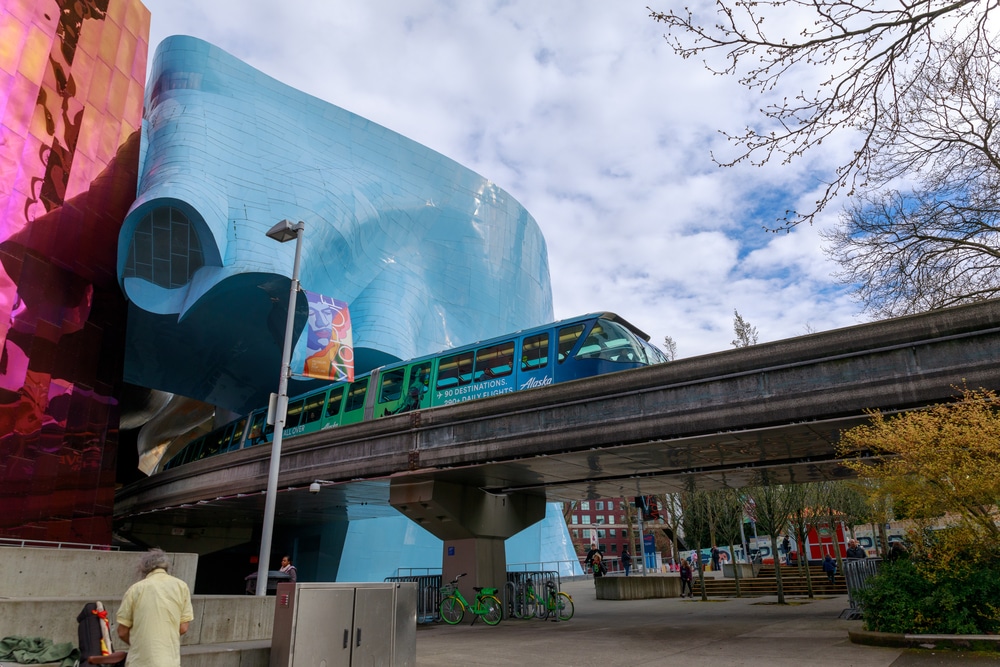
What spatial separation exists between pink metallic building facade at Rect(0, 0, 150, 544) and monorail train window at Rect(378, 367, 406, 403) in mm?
12741

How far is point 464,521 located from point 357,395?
7461 millimetres

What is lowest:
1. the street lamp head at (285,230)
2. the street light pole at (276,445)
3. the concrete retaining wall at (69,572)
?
the concrete retaining wall at (69,572)

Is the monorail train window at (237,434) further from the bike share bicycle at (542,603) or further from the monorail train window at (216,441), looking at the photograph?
the bike share bicycle at (542,603)

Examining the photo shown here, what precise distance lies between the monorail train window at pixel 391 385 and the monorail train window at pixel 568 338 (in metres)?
7.09

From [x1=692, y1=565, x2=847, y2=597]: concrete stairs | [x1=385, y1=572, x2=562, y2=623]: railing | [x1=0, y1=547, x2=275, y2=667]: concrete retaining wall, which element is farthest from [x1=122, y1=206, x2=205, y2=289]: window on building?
[x1=692, y1=565, x2=847, y2=597]: concrete stairs

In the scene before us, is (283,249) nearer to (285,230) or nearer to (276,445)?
(285,230)

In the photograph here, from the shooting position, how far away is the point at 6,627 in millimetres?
7527

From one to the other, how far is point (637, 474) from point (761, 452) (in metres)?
4.35

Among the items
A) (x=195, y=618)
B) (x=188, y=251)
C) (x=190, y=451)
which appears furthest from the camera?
(x=190, y=451)

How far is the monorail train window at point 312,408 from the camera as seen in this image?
1074 inches

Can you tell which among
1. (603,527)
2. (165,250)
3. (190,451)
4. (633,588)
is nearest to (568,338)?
(633,588)

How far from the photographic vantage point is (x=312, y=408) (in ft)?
91.6

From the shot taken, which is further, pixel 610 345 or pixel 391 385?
pixel 391 385

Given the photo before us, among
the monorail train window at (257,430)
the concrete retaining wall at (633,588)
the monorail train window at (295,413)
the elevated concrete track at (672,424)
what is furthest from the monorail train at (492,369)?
the concrete retaining wall at (633,588)
